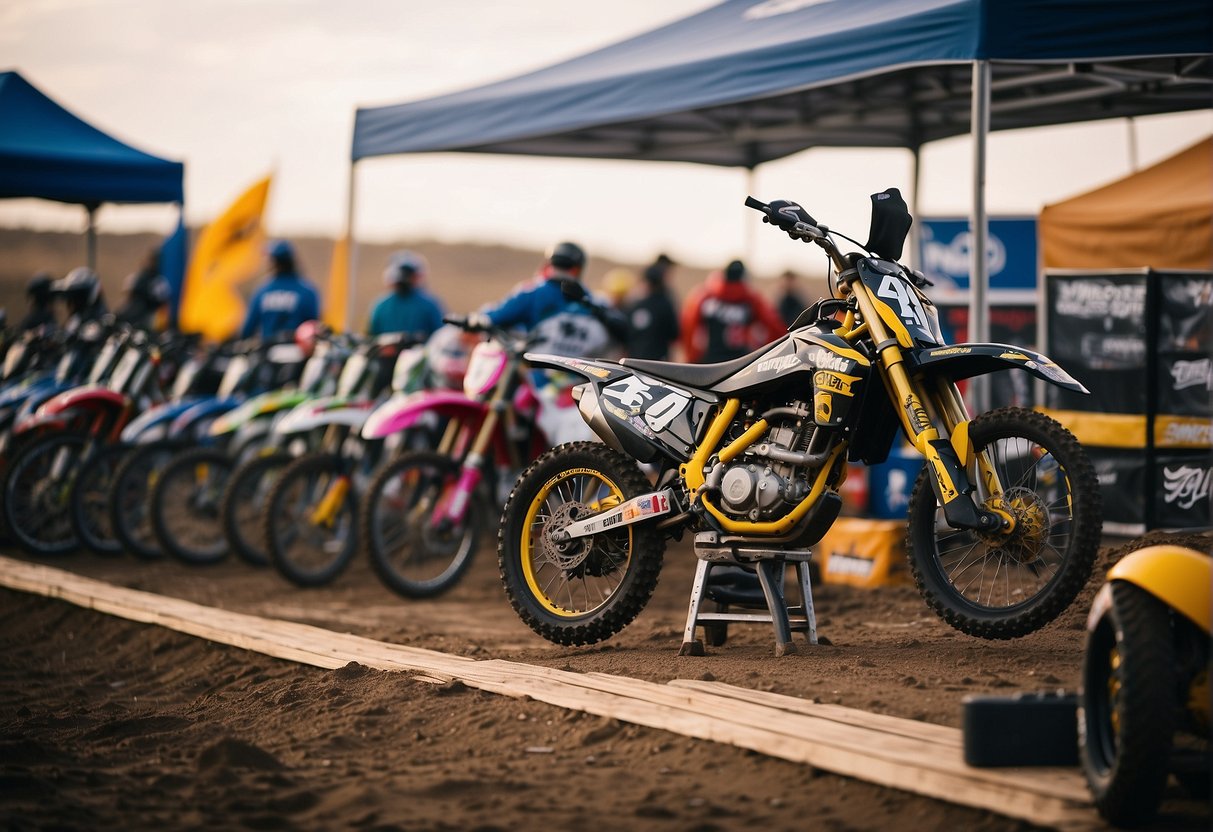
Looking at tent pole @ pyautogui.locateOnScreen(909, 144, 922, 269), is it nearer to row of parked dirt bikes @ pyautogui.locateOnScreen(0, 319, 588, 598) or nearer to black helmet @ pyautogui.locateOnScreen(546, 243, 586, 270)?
black helmet @ pyautogui.locateOnScreen(546, 243, 586, 270)

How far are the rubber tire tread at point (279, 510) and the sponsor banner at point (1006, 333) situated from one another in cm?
475

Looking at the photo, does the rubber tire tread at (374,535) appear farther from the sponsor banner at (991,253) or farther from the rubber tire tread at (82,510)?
the sponsor banner at (991,253)

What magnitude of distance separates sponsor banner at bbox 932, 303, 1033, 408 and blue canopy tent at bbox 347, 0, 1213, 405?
1.44 meters

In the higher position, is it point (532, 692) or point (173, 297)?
point (173, 297)

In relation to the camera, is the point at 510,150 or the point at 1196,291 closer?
the point at 1196,291

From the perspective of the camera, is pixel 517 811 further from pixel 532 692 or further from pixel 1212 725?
pixel 1212 725

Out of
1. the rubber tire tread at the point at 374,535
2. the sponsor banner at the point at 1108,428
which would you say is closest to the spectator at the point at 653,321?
the rubber tire tread at the point at 374,535

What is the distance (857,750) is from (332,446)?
239 inches

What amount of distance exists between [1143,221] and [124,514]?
687 centimetres

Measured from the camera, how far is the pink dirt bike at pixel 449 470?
8531 mm

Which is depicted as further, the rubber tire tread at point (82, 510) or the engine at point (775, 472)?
the rubber tire tread at point (82, 510)

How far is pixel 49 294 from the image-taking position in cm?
1422

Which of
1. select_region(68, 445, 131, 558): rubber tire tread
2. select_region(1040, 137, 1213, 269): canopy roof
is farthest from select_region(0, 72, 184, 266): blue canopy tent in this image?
select_region(1040, 137, 1213, 269): canopy roof

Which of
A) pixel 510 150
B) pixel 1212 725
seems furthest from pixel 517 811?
pixel 510 150
